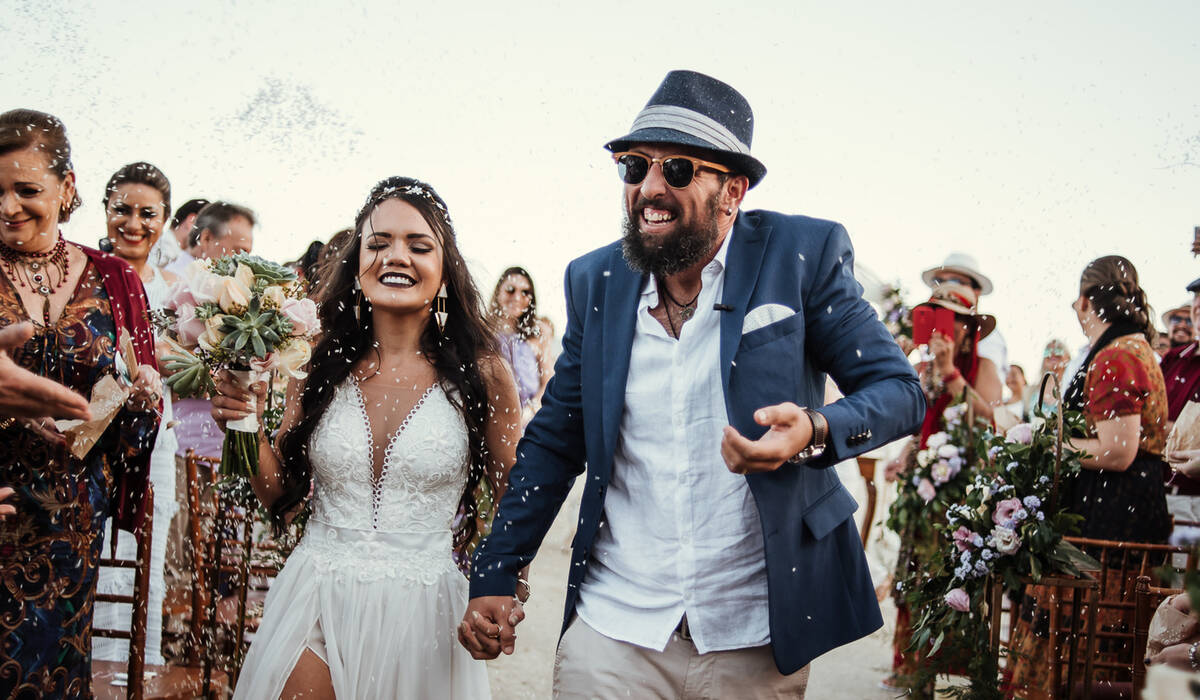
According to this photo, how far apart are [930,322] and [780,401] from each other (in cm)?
409

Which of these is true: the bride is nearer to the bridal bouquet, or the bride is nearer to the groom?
the bridal bouquet

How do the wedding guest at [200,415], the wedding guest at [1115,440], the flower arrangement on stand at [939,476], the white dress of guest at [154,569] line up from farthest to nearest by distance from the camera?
the flower arrangement on stand at [939,476] → the wedding guest at [200,415] → the white dress of guest at [154,569] → the wedding guest at [1115,440]

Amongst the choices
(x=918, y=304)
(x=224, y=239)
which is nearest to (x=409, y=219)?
(x=224, y=239)

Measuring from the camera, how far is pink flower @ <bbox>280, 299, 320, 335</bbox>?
333cm

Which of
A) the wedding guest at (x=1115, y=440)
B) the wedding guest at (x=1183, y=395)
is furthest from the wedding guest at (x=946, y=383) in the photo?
the wedding guest at (x=1115, y=440)

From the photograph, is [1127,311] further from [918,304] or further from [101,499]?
[101,499]

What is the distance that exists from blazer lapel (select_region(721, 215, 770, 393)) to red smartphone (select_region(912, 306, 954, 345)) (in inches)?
151

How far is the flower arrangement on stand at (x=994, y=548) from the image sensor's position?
150 inches

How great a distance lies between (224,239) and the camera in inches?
238

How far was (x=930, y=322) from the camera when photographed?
6.35 metres

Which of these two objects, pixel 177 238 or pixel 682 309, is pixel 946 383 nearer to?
pixel 682 309

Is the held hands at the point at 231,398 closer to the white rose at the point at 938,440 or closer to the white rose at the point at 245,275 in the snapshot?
the white rose at the point at 245,275

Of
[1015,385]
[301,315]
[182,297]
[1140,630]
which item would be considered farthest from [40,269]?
[1015,385]

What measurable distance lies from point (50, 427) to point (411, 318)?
3.96 ft
